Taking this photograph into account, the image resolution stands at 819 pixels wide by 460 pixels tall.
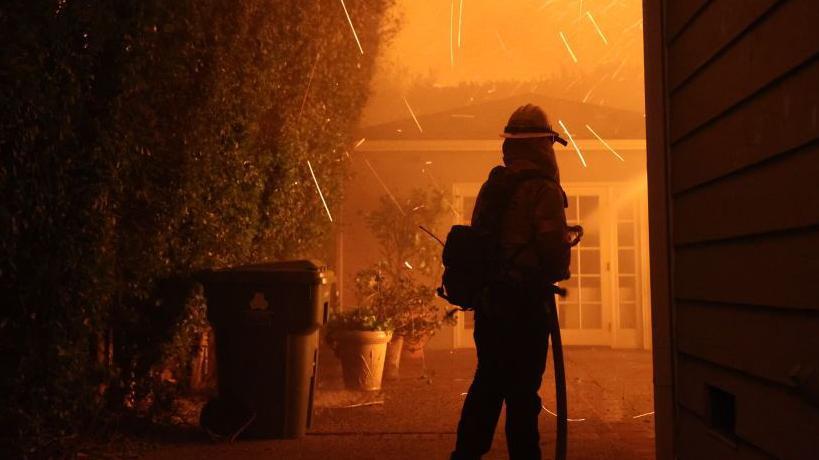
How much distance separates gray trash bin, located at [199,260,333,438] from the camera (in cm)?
448

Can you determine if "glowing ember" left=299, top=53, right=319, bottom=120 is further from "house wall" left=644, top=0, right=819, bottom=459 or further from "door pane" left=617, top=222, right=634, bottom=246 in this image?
"door pane" left=617, top=222, right=634, bottom=246

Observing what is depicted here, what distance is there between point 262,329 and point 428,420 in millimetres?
1536

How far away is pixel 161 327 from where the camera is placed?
15.1 ft

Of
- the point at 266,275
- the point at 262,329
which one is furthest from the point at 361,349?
the point at 266,275

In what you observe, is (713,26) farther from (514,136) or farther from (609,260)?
(609,260)

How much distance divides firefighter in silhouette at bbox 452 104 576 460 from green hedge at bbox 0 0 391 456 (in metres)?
1.97

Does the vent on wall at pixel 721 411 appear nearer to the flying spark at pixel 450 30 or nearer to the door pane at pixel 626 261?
the door pane at pixel 626 261

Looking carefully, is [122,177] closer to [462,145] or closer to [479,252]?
[479,252]

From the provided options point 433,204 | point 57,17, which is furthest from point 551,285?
point 433,204

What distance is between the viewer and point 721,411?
2.95 metres

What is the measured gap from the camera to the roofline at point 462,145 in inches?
411

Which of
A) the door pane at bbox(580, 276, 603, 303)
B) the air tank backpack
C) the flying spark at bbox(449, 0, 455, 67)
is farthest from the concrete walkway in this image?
the flying spark at bbox(449, 0, 455, 67)

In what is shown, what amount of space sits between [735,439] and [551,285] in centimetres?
95

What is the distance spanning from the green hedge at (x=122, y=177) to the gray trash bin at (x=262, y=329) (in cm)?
39
